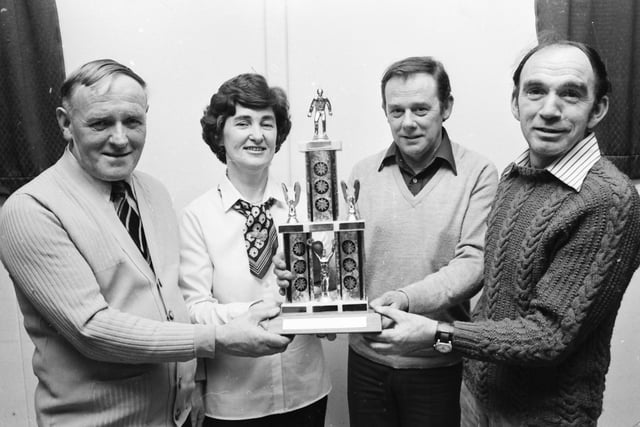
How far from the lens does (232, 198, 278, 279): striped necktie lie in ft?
6.83

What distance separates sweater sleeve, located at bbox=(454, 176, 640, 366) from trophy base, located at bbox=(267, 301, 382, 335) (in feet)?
1.12

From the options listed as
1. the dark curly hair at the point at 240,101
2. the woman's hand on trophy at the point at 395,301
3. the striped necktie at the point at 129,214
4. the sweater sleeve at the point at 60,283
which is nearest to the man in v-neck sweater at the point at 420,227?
the woman's hand on trophy at the point at 395,301

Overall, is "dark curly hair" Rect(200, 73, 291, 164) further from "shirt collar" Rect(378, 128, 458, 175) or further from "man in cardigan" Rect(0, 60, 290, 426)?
"shirt collar" Rect(378, 128, 458, 175)

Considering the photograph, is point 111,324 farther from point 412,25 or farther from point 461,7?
point 461,7

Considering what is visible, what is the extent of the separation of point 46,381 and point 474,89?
86.7 inches

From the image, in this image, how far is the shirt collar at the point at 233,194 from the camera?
211cm

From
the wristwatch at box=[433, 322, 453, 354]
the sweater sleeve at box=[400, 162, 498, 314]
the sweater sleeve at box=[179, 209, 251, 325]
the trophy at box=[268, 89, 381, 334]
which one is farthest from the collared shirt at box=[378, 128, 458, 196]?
the sweater sleeve at box=[179, 209, 251, 325]

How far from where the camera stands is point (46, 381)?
1746 mm

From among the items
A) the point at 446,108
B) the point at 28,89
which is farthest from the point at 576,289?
the point at 28,89

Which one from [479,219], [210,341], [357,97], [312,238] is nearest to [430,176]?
[479,219]

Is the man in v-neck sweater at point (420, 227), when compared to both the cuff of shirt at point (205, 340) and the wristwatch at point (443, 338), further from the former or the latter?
the cuff of shirt at point (205, 340)

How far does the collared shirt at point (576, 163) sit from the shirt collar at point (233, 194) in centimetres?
94

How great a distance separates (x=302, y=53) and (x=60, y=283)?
1.66 m

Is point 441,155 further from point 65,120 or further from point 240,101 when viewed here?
point 65,120
